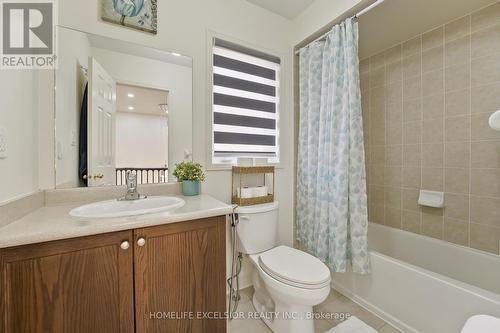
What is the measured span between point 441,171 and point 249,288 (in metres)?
1.92

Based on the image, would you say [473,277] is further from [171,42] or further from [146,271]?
[171,42]

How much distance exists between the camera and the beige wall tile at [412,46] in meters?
1.92

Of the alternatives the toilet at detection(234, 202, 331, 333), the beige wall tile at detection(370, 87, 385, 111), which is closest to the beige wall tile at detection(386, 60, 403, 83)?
the beige wall tile at detection(370, 87, 385, 111)

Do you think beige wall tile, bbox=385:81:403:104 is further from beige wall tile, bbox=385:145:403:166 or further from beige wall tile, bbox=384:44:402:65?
beige wall tile, bbox=385:145:403:166

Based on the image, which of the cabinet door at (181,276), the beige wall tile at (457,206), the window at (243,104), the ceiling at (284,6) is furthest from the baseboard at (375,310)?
the ceiling at (284,6)

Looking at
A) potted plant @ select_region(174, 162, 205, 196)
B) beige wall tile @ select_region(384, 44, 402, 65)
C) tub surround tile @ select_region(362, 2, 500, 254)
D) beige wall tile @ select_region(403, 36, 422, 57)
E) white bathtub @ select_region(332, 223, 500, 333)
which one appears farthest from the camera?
beige wall tile @ select_region(384, 44, 402, 65)

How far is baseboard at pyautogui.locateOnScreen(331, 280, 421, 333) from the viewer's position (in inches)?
53.9

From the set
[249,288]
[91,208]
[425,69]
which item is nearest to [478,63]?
[425,69]

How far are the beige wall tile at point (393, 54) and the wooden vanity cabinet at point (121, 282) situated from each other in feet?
7.40

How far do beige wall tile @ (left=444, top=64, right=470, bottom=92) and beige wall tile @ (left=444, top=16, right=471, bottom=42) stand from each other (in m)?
0.24

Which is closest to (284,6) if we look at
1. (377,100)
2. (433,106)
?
(377,100)

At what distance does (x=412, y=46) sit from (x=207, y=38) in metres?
1.85

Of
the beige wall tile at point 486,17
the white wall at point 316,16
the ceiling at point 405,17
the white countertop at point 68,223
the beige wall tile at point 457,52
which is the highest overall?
the white wall at point 316,16

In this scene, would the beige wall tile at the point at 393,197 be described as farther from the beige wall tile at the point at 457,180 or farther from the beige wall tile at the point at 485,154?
the beige wall tile at the point at 485,154
